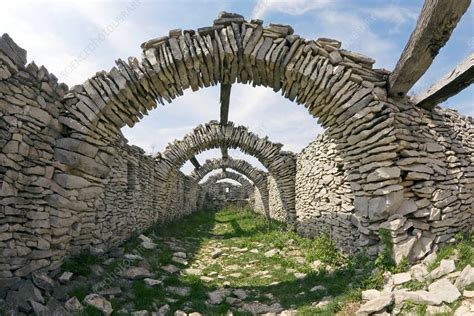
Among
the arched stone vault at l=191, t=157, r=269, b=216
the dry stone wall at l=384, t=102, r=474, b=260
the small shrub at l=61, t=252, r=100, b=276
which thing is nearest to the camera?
the dry stone wall at l=384, t=102, r=474, b=260

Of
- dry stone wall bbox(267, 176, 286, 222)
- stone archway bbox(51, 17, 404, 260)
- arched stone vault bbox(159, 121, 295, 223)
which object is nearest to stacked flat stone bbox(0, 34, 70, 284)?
stone archway bbox(51, 17, 404, 260)

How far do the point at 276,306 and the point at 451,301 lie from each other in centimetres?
236

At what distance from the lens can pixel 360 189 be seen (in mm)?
5121

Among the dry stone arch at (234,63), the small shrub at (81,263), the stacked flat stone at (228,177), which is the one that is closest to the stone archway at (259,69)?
the dry stone arch at (234,63)

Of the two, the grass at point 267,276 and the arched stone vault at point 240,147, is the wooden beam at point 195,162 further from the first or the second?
the grass at point 267,276

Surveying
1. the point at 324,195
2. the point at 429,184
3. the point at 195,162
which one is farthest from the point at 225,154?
the point at 429,184

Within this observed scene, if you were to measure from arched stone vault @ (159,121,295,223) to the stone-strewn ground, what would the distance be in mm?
4709

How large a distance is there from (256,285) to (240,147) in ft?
26.3

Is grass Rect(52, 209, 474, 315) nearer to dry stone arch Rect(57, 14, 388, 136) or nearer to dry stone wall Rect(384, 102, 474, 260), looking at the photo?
dry stone wall Rect(384, 102, 474, 260)

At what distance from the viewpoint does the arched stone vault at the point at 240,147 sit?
39.9ft

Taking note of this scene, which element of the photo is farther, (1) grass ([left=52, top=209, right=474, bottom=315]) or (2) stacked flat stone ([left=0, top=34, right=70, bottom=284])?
(1) grass ([left=52, top=209, right=474, bottom=315])

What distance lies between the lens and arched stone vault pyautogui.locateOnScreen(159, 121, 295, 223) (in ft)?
39.9

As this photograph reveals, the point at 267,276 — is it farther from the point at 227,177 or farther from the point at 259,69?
the point at 227,177

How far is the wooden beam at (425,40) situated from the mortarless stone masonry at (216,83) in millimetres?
336
